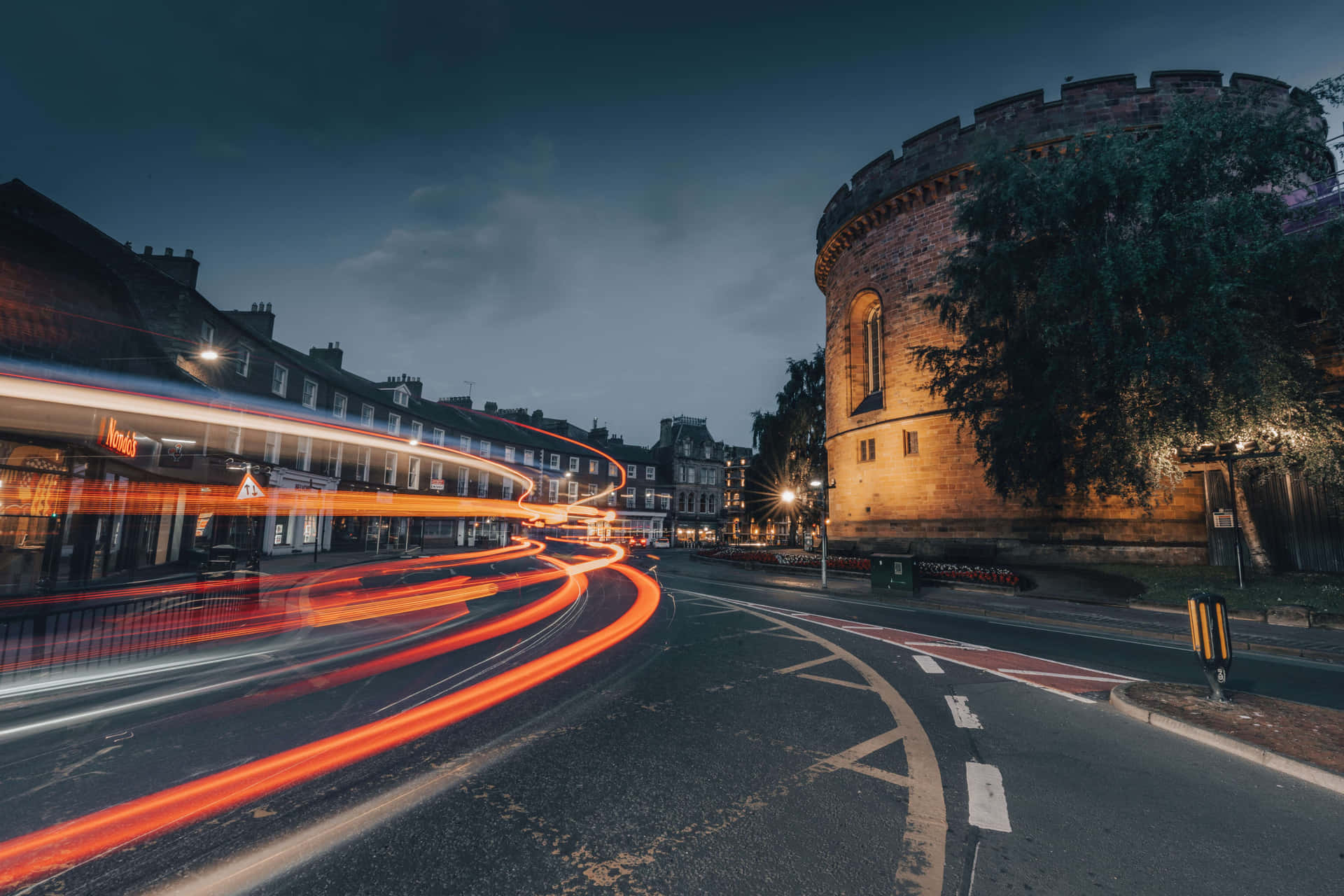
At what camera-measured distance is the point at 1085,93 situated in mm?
18500

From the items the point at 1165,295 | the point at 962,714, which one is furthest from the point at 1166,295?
the point at 962,714

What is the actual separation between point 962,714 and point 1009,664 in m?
2.92

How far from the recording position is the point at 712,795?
3684 mm

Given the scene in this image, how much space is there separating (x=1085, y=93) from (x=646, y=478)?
4967 cm

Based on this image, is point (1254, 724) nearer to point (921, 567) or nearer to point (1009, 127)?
point (921, 567)

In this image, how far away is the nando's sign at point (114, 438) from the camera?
37.8 ft

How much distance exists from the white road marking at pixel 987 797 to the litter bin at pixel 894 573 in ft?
42.2

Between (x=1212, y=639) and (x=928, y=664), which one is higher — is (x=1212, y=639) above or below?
above

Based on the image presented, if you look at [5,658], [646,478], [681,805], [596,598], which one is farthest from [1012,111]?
[646,478]

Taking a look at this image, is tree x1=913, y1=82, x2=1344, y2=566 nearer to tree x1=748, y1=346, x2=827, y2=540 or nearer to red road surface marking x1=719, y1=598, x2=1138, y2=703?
red road surface marking x1=719, y1=598, x2=1138, y2=703

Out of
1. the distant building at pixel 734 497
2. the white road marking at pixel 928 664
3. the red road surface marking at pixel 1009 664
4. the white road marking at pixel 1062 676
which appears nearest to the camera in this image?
the red road surface marking at pixel 1009 664

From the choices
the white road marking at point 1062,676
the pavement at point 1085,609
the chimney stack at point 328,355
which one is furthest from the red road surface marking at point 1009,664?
the chimney stack at point 328,355

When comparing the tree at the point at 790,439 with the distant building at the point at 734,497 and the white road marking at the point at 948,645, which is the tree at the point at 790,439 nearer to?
the distant building at the point at 734,497

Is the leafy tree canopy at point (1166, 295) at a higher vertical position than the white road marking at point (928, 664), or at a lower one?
higher
